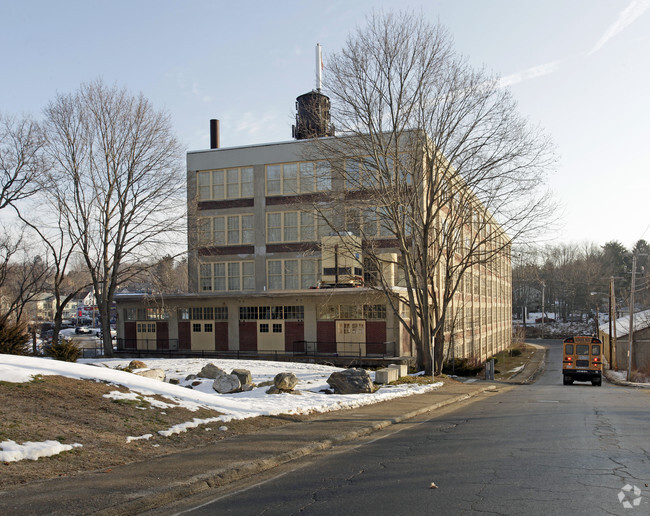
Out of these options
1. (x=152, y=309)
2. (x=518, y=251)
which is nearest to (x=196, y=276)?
(x=152, y=309)

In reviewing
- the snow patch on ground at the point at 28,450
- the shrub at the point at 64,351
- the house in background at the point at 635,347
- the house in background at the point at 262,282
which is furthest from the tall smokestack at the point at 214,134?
the snow patch on ground at the point at 28,450

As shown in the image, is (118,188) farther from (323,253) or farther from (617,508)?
(617,508)

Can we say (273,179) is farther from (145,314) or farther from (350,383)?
(350,383)

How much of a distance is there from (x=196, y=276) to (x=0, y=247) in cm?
1353

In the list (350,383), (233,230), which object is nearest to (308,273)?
(233,230)

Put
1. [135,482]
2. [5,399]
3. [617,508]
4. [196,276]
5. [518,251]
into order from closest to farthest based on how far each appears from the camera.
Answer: [617,508] → [135,482] → [5,399] → [518,251] → [196,276]

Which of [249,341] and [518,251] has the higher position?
[518,251]

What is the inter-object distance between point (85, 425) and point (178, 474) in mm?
2775

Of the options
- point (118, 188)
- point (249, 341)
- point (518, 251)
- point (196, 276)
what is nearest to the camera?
point (518, 251)

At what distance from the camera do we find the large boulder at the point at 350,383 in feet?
62.7

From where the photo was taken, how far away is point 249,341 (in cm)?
4203

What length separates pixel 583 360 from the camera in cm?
3456

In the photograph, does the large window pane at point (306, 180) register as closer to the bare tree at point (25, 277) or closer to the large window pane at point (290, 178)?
the large window pane at point (290, 178)

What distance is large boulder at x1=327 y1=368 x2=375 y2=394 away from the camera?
19125 mm
